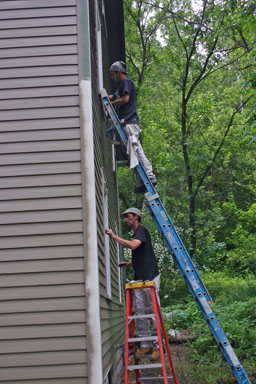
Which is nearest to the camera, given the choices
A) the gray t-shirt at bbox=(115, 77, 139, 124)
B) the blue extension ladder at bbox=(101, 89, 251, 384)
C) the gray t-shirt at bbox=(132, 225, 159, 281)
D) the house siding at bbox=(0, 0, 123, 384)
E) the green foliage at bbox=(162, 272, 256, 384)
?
the house siding at bbox=(0, 0, 123, 384)

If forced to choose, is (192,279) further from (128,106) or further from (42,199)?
(128,106)

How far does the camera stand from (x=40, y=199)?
182 inches

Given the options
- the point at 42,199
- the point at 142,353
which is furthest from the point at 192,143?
the point at 42,199

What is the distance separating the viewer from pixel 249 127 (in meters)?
7.79

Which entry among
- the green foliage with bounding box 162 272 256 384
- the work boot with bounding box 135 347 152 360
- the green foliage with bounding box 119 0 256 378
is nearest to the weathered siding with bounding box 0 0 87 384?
the work boot with bounding box 135 347 152 360

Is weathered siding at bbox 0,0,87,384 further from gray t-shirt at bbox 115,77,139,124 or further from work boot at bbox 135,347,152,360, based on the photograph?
gray t-shirt at bbox 115,77,139,124

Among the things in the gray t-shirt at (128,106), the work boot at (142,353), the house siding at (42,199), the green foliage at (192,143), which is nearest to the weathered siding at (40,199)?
the house siding at (42,199)

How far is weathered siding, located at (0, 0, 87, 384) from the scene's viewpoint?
13.8ft

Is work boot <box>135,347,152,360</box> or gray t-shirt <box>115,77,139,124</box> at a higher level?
gray t-shirt <box>115,77,139,124</box>

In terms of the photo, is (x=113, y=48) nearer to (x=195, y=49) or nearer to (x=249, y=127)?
(x=249, y=127)

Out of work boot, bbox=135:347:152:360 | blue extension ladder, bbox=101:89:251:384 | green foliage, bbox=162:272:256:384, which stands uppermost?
blue extension ladder, bbox=101:89:251:384

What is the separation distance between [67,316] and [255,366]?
434 cm

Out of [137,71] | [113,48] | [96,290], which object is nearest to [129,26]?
[137,71]

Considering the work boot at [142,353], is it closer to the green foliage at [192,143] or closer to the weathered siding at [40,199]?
the weathered siding at [40,199]
